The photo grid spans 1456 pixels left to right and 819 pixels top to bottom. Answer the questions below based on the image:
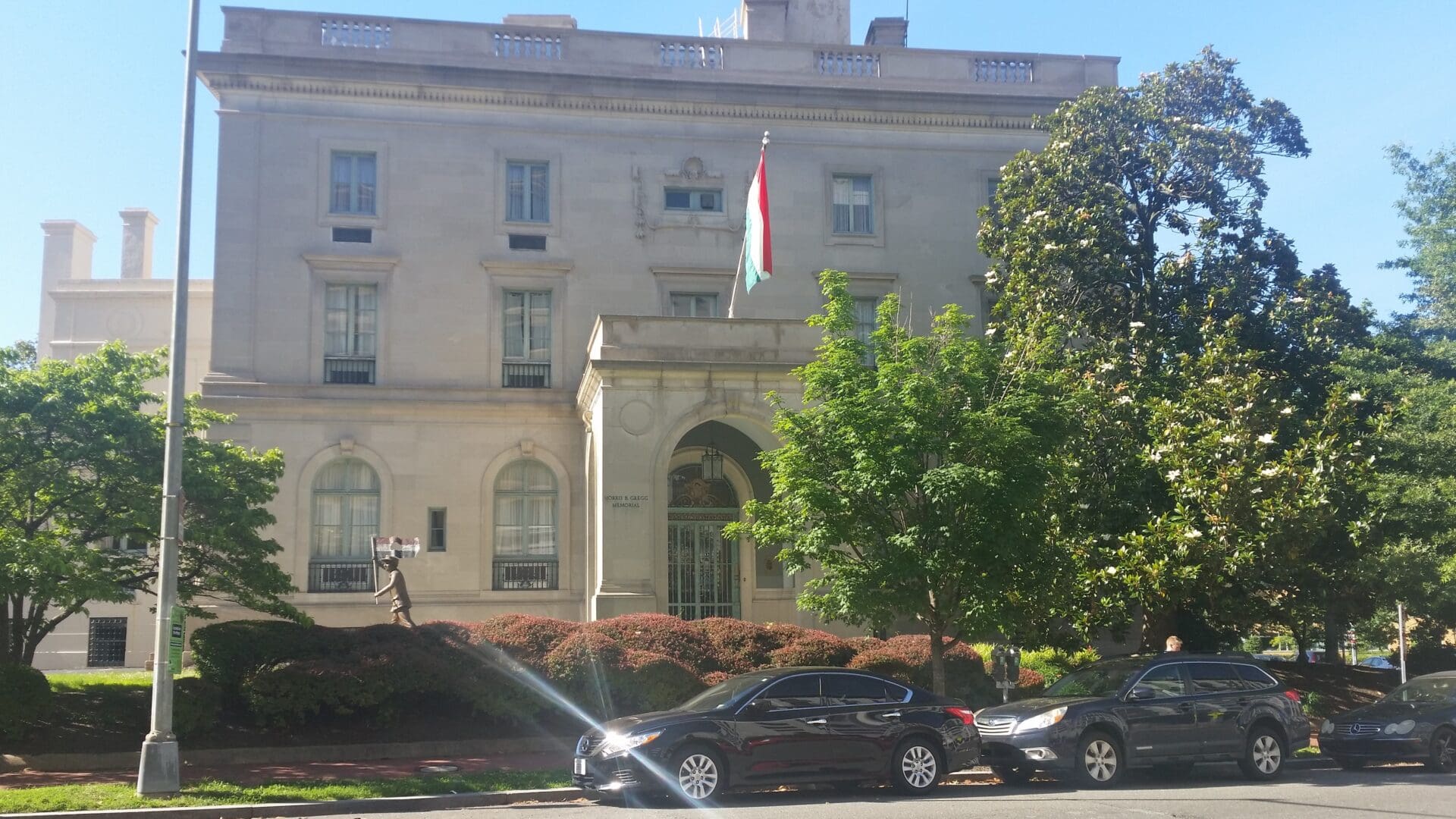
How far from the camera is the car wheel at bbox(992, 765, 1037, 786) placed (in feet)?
53.3

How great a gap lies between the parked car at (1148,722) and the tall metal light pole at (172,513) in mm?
9910

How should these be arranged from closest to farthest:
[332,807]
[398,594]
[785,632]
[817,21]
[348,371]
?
[332,807] < [785,632] < [398,594] < [348,371] < [817,21]

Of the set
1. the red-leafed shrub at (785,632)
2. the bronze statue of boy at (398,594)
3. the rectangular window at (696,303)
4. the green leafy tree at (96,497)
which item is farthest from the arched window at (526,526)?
the green leafy tree at (96,497)

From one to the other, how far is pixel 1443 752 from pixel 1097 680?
5.32 metres

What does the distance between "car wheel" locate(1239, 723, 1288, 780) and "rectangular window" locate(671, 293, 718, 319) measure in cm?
1712

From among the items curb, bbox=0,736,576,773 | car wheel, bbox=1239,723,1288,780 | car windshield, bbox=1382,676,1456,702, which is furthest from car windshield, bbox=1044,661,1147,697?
curb, bbox=0,736,576,773

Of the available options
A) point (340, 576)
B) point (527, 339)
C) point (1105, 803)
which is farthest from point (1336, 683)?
point (340, 576)

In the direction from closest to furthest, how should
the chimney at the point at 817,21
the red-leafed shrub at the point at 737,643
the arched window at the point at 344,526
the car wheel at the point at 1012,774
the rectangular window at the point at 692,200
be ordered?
the car wheel at the point at 1012,774
the red-leafed shrub at the point at 737,643
the arched window at the point at 344,526
the rectangular window at the point at 692,200
the chimney at the point at 817,21

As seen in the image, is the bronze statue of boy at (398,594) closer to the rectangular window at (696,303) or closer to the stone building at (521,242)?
the stone building at (521,242)

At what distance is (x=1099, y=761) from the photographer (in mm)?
15859

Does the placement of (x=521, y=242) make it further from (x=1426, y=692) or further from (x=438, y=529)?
(x=1426, y=692)

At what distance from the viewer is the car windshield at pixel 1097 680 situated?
1650 cm

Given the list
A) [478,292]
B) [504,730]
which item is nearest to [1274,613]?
[504,730]

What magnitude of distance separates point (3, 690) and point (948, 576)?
42.5 ft
